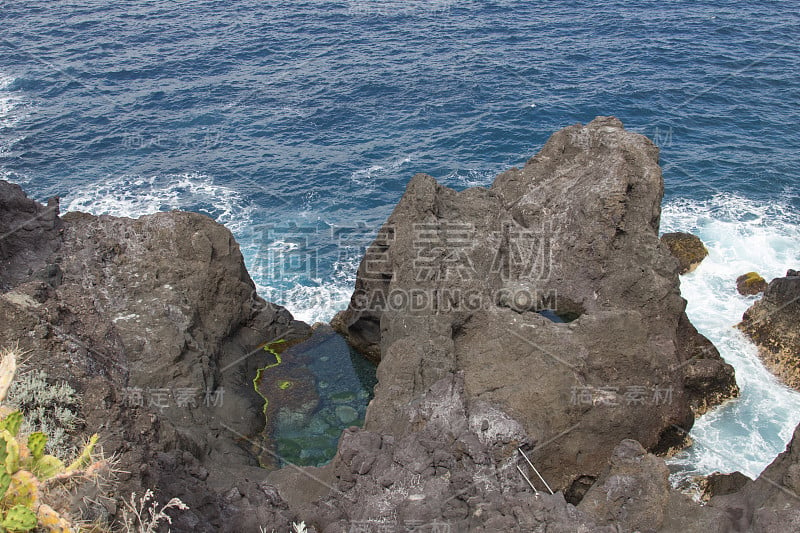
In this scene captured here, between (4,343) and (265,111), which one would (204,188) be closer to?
(265,111)

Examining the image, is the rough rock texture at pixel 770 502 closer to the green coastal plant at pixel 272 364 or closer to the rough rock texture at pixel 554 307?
the rough rock texture at pixel 554 307

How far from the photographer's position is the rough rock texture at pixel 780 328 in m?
27.3

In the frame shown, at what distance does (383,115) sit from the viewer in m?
46.2

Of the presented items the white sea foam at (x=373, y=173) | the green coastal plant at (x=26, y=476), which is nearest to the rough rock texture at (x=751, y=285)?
the white sea foam at (x=373, y=173)

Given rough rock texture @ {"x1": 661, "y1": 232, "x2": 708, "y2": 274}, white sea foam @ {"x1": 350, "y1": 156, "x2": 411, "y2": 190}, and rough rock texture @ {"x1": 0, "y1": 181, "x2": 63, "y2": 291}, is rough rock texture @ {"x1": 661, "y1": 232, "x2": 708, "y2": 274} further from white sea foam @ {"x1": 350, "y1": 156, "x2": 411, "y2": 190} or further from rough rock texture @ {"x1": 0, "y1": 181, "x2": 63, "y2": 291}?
rough rock texture @ {"x1": 0, "y1": 181, "x2": 63, "y2": 291}

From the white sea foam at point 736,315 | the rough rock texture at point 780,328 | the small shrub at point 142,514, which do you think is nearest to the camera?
the small shrub at point 142,514

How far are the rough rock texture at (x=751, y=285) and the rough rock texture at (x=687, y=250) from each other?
7.70 ft

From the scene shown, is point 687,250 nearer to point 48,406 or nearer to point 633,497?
point 633,497

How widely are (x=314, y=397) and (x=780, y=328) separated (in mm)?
18243

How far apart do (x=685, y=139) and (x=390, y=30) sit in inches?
1038

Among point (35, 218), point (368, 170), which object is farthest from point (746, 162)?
point (35, 218)

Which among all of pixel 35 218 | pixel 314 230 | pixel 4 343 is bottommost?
pixel 314 230

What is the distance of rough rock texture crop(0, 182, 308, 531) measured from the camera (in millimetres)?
14523

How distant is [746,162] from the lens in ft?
136
